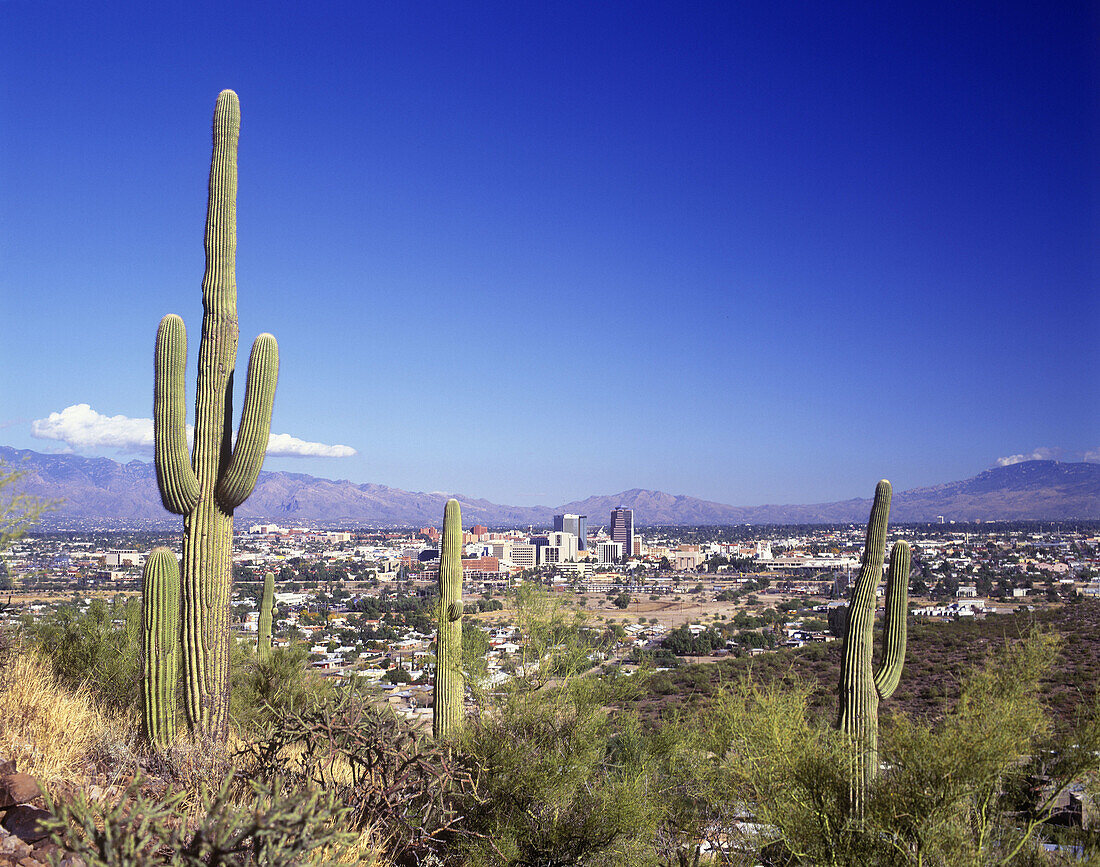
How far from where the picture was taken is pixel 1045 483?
141 metres

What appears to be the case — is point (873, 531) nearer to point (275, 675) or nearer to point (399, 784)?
point (399, 784)

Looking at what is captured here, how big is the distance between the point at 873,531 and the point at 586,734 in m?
4.48

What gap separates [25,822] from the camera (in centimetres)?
395

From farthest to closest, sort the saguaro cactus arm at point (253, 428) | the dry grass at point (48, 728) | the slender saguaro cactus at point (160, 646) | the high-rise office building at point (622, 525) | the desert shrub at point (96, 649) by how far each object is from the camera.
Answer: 1. the high-rise office building at point (622, 525)
2. the desert shrub at point (96, 649)
3. the saguaro cactus arm at point (253, 428)
4. the slender saguaro cactus at point (160, 646)
5. the dry grass at point (48, 728)

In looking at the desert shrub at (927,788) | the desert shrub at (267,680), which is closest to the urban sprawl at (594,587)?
the desert shrub at (267,680)

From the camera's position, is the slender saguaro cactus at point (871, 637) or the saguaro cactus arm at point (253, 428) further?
the slender saguaro cactus at point (871, 637)

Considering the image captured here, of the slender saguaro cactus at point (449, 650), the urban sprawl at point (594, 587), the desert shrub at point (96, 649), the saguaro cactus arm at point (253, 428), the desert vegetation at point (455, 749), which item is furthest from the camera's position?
the urban sprawl at point (594, 587)

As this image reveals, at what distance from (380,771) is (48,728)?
9.20ft

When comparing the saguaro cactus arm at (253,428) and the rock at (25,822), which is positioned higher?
the saguaro cactus arm at (253,428)

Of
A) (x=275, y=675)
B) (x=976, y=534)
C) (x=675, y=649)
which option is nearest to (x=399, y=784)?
(x=275, y=675)

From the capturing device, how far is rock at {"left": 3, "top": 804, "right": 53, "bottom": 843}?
3.87 meters

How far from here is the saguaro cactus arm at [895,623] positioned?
908cm

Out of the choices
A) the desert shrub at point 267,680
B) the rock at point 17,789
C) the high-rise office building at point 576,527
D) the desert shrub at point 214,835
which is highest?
the desert shrub at point 214,835

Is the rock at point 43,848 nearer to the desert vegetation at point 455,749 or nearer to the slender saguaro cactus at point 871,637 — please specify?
the desert vegetation at point 455,749
